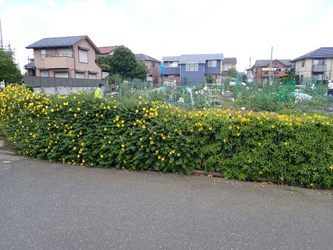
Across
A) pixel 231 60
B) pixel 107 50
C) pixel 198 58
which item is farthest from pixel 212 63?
pixel 231 60

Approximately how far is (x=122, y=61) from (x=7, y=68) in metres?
16.9

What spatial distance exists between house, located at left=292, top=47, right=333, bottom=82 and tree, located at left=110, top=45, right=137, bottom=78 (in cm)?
2385

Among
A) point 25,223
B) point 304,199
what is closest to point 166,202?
point 25,223

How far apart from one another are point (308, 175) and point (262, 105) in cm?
495

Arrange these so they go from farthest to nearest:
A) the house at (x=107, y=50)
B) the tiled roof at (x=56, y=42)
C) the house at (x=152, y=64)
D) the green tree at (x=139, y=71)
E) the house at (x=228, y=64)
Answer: the house at (x=228, y=64)
the house at (x=152, y=64)
the house at (x=107, y=50)
the green tree at (x=139, y=71)
the tiled roof at (x=56, y=42)

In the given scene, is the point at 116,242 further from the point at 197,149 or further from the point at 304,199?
the point at 304,199

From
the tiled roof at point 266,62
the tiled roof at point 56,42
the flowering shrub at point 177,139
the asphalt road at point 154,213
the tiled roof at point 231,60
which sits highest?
the tiled roof at point 231,60

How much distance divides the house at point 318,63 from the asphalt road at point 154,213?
114ft

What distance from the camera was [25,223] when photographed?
286cm

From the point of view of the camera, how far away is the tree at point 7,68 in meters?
19.0

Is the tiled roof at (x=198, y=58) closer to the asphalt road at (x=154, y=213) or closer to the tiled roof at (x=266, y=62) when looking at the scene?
the tiled roof at (x=266, y=62)

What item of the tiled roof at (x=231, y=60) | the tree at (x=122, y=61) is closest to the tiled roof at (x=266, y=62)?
the tiled roof at (x=231, y=60)

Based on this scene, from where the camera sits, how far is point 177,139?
420 cm

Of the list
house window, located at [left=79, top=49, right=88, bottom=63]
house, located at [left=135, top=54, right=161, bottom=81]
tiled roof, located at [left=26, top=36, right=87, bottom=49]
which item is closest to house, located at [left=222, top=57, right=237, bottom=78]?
house, located at [left=135, top=54, right=161, bottom=81]
